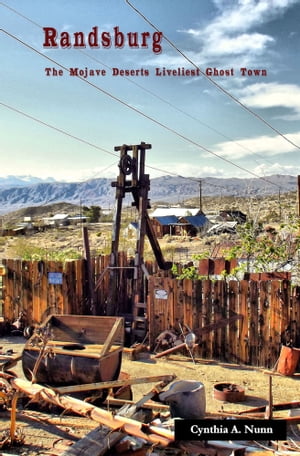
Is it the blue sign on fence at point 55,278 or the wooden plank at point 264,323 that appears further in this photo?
the blue sign on fence at point 55,278

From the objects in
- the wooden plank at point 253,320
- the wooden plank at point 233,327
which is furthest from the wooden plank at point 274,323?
the wooden plank at point 233,327

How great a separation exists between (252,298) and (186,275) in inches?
101

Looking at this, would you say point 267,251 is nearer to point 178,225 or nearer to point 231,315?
point 231,315

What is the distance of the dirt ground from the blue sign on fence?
5.11 feet

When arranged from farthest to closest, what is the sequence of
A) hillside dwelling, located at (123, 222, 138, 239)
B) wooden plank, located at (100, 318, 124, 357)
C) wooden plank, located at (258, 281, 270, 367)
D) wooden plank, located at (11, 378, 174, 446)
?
hillside dwelling, located at (123, 222, 138, 239) < wooden plank, located at (258, 281, 270, 367) < wooden plank, located at (100, 318, 124, 357) < wooden plank, located at (11, 378, 174, 446)

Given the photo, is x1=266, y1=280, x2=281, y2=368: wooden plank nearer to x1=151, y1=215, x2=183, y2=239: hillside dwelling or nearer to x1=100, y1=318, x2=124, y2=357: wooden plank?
x1=100, y1=318, x2=124, y2=357: wooden plank

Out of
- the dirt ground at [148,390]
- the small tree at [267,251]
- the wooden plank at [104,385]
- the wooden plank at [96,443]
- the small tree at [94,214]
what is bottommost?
the dirt ground at [148,390]

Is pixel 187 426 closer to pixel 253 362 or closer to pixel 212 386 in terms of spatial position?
pixel 212 386

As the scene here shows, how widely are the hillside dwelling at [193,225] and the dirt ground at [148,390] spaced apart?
3679 cm

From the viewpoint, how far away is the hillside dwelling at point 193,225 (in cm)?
4788

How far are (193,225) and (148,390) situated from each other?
41.7m

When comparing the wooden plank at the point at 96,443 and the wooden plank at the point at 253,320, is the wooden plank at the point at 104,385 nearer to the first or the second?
Answer: the wooden plank at the point at 96,443

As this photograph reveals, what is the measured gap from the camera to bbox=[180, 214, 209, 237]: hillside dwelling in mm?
47875

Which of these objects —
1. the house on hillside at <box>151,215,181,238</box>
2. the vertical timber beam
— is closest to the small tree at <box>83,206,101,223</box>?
the house on hillside at <box>151,215,181,238</box>
